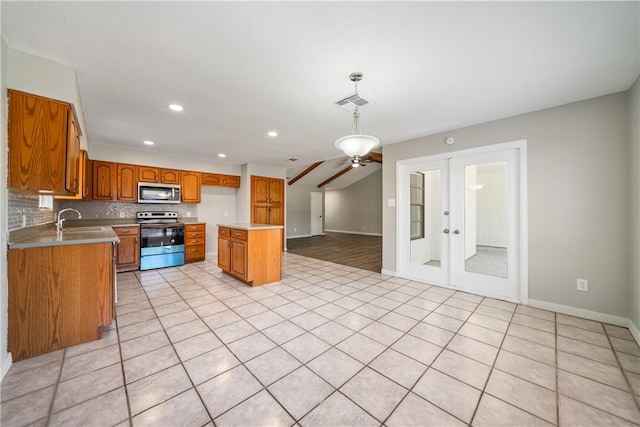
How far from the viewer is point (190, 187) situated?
5508 millimetres

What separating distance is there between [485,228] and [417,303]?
1507mm

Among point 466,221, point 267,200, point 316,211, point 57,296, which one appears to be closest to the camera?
point 57,296

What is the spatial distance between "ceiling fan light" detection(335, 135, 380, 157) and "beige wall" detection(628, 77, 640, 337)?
7.94ft

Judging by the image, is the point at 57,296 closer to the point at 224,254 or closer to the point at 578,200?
the point at 224,254

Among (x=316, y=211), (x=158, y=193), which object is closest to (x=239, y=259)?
(x=158, y=193)

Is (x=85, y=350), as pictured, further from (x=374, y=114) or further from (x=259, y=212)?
(x=259, y=212)

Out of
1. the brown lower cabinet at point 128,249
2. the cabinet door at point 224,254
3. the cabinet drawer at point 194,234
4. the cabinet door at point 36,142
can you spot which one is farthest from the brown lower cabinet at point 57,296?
the cabinet drawer at point 194,234

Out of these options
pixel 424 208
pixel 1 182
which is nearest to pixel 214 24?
pixel 1 182

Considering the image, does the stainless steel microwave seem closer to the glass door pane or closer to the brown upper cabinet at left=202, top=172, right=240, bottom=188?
the brown upper cabinet at left=202, top=172, right=240, bottom=188

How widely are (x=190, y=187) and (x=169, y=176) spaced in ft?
1.55

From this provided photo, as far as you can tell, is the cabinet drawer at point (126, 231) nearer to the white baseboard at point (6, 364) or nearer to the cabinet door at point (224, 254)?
the cabinet door at point (224, 254)

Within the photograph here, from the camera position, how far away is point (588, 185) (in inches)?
103

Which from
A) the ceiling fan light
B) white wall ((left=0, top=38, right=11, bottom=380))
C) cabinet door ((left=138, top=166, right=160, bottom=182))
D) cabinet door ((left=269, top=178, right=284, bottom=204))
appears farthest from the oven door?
the ceiling fan light

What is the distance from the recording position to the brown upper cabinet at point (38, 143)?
182 centimetres
